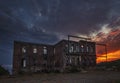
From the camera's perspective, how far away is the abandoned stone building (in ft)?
118

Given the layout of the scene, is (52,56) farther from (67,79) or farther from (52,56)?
(67,79)

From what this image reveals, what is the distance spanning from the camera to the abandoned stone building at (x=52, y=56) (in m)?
35.9

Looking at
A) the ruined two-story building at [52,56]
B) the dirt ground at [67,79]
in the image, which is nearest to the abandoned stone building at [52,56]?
the ruined two-story building at [52,56]

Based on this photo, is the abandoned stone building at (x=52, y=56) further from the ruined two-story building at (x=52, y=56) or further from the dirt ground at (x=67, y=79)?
the dirt ground at (x=67, y=79)

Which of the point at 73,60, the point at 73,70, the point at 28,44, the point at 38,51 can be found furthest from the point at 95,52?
the point at 28,44

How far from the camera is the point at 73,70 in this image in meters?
29.6

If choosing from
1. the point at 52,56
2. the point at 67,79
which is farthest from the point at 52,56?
the point at 67,79

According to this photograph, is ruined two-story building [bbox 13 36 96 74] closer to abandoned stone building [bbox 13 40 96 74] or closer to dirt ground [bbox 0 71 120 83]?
abandoned stone building [bbox 13 40 96 74]

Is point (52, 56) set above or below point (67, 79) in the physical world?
above

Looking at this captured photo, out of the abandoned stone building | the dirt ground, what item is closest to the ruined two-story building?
the abandoned stone building

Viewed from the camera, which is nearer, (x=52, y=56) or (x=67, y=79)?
(x=67, y=79)

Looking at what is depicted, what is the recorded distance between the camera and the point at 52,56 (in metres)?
40.7

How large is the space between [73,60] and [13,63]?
15830mm

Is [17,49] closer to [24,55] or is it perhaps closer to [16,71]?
[24,55]
